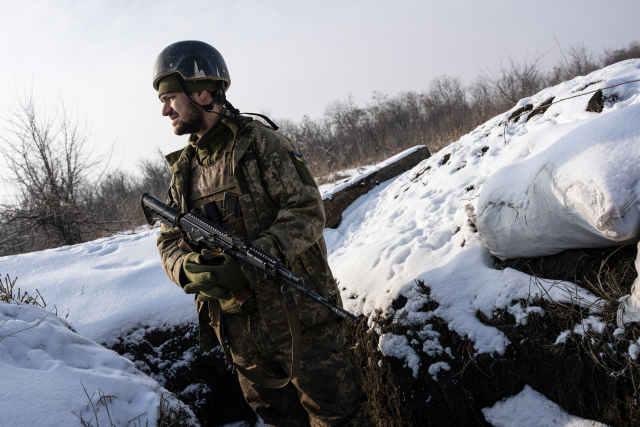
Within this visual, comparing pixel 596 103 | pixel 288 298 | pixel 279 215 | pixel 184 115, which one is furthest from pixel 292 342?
pixel 596 103

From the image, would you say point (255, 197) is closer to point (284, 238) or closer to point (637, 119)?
point (284, 238)

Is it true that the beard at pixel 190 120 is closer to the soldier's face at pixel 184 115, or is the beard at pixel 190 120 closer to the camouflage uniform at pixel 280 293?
the soldier's face at pixel 184 115

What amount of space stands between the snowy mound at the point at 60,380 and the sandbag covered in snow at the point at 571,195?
2.10 metres

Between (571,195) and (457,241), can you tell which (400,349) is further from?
(571,195)

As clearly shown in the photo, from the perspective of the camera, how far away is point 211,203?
2.04 m

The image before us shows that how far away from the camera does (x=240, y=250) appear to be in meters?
1.79

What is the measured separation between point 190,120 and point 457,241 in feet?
6.51

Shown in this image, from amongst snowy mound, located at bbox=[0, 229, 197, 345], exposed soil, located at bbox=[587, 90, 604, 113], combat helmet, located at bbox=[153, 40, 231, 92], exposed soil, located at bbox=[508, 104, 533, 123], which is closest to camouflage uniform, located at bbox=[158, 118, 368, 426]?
combat helmet, located at bbox=[153, 40, 231, 92]

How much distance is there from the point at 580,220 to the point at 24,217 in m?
10.2

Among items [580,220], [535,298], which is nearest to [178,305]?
[535,298]

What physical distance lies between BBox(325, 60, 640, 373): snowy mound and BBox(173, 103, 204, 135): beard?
5.55 ft

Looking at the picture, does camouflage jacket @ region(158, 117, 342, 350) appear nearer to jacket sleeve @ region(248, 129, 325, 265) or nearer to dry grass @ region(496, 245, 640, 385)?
jacket sleeve @ region(248, 129, 325, 265)

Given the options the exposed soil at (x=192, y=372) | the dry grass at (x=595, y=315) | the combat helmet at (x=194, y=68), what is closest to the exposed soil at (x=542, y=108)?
the dry grass at (x=595, y=315)

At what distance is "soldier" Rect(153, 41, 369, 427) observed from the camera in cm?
183
